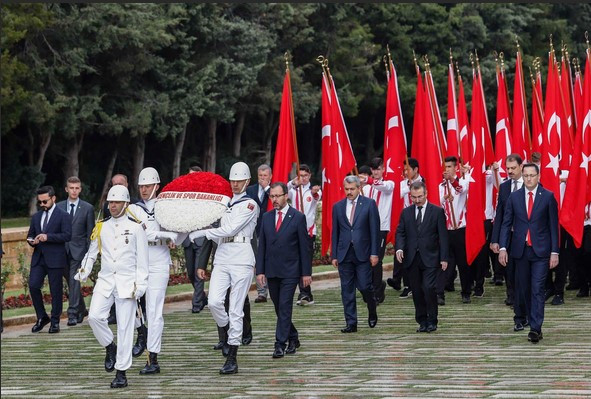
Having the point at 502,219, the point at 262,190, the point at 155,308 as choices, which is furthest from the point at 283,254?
the point at 262,190

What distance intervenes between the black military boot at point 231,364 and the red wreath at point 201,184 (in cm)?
172

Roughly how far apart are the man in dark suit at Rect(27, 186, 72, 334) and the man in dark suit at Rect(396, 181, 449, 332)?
4.74 metres

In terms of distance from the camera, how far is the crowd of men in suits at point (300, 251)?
47.5ft

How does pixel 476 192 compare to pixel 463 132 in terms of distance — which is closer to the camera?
pixel 476 192

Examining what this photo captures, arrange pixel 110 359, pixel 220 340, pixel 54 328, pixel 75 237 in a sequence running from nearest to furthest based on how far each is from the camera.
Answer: pixel 110 359
pixel 220 340
pixel 54 328
pixel 75 237

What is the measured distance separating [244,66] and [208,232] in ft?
137

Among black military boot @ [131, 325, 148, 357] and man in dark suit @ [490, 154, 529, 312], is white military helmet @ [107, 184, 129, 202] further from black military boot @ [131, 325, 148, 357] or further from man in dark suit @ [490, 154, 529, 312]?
man in dark suit @ [490, 154, 529, 312]

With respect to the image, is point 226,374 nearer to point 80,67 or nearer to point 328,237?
point 328,237

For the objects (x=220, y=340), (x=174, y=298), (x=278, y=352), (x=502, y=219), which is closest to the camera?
(x=278, y=352)

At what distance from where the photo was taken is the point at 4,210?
51.6 meters

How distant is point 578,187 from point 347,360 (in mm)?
6479

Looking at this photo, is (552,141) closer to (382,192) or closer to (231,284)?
(382,192)

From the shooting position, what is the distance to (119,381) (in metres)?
13.4

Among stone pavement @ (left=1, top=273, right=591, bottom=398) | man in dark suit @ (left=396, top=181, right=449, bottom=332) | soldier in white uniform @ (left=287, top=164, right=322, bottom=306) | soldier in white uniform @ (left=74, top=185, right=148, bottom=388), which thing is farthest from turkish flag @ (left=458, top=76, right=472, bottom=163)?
soldier in white uniform @ (left=74, top=185, right=148, bottom=388)
